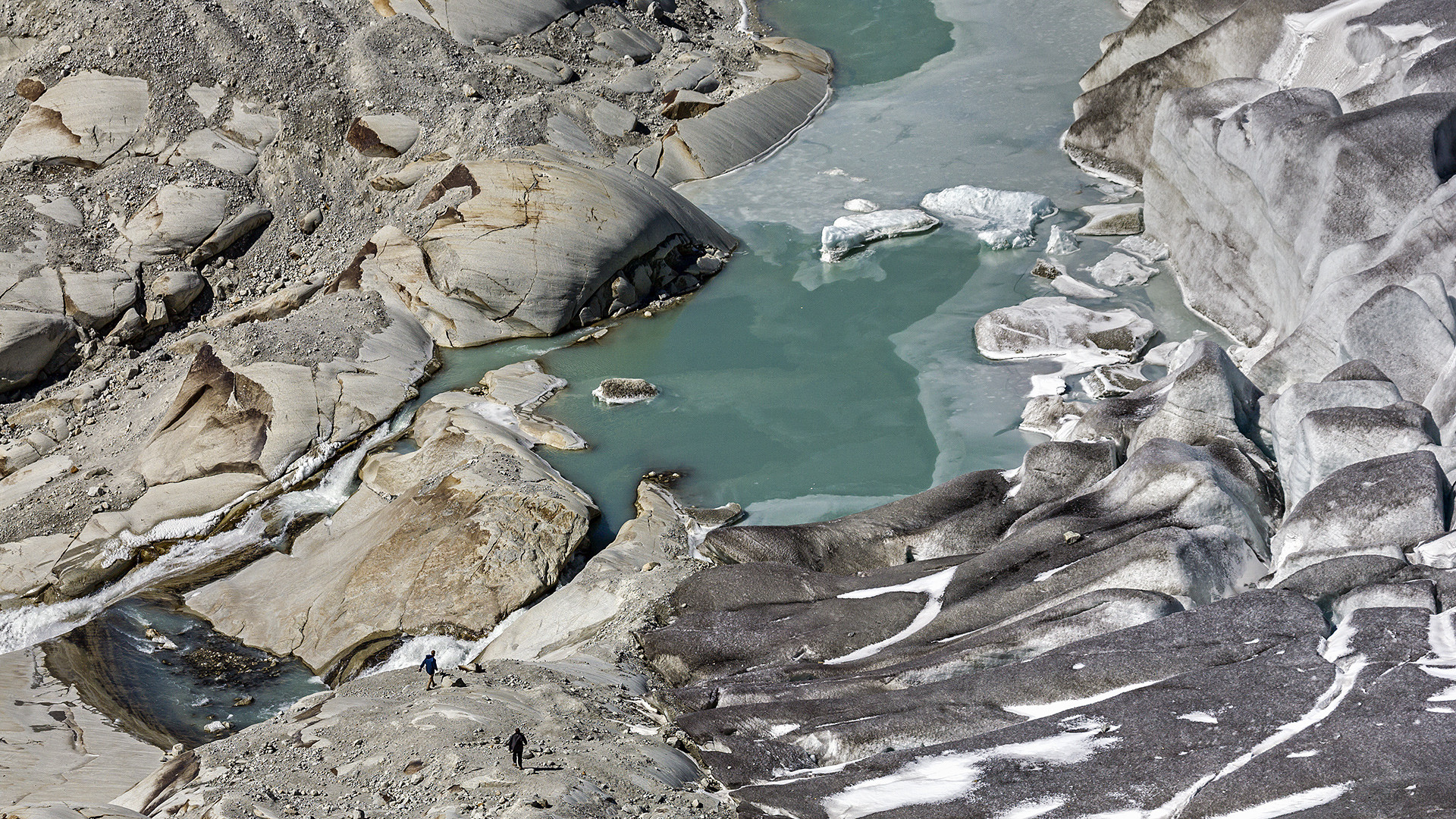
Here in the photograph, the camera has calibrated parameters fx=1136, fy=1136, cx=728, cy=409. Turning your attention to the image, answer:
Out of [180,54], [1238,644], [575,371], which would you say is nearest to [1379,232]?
[1238,644]

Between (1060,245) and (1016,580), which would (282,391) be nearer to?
(1016,580)

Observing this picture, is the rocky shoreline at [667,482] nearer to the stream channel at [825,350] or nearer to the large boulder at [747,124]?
the large boulder at [747,124]

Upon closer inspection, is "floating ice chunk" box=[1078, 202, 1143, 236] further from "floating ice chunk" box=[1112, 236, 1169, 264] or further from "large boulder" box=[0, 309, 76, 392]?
"large boulder" box=[0, 309, 76, 392]

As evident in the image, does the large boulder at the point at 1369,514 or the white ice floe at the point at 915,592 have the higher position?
the large boulder at the point at 1369,514

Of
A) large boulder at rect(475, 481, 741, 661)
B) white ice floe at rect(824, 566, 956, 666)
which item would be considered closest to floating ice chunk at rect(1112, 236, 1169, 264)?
large boulder at rect(475, 481, 741, 661)

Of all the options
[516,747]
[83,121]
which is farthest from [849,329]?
[83,121]

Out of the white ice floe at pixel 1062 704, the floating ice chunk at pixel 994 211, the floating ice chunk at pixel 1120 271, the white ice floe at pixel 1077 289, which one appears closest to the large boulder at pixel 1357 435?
the white ice floe at pixel 1062 704

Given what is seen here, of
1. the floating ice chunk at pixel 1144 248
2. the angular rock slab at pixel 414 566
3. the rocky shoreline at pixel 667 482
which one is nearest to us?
the rocky shoreline at pixel 667 482
